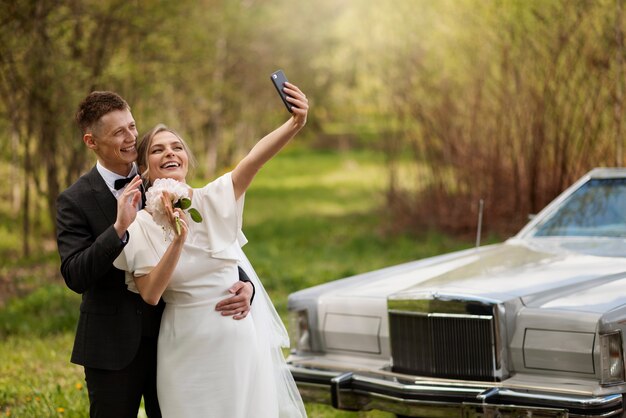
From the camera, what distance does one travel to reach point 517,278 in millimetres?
4645

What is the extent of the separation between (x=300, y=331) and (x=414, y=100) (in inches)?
301

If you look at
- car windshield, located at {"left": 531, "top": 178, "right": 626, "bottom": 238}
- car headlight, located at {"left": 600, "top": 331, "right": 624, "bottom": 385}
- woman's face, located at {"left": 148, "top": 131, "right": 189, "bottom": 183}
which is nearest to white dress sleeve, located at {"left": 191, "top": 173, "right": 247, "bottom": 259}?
woman's face, located at {"left": 148, "top": 131, "right": 189, "bottom": 183}

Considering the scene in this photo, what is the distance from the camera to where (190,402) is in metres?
3.34

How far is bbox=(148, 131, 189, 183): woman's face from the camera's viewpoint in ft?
11.0

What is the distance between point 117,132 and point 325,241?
10.5 meters

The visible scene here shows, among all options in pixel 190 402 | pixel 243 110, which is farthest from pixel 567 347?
pixel 243 110

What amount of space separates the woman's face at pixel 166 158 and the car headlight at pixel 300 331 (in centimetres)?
196

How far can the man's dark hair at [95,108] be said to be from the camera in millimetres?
3328

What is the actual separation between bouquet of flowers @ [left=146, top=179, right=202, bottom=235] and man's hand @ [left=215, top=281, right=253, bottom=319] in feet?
1.13

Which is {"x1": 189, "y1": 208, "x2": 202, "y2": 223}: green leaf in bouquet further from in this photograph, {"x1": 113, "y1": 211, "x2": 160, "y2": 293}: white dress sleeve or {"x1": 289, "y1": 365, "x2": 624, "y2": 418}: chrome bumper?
{"x1": 289, "y1": 365, "x2": 624, "y2": 418}: chrome bumper

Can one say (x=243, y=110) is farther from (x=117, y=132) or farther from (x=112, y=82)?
(x=117, y=132)

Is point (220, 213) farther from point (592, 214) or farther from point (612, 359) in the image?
point (592, 214)

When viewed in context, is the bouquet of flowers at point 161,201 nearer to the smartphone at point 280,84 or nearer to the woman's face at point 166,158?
the woman's face at point 166,158

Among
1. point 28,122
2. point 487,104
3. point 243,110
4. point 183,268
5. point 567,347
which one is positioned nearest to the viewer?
point 183,268
